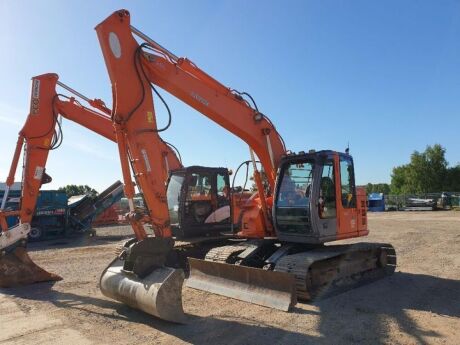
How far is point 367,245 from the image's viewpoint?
8.83 meters

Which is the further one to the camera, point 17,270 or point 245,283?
point 17,270

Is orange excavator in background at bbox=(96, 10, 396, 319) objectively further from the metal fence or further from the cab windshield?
the metal fence

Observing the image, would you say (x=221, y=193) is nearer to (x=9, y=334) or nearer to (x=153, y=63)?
(x=153, y=63)

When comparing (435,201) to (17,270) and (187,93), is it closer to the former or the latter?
(187,93)

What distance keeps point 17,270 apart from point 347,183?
6.85 m

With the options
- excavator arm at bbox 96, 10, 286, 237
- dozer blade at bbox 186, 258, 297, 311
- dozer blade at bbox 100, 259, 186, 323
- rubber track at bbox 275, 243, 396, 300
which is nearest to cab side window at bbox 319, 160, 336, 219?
rubber track at bbox 275, 243, 396, 300

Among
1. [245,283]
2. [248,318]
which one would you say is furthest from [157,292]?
[245,283]

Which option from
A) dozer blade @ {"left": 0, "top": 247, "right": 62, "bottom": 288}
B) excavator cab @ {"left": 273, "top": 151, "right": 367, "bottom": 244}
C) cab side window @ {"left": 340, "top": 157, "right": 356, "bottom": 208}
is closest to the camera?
excavator cab @ {"left": 273, "top": 151, "right": 367, "bottom": 244}

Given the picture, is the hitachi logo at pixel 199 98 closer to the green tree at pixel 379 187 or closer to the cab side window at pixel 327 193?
the cab side window at pixel 327 193

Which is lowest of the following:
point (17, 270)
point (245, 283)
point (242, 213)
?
point (245, 283)

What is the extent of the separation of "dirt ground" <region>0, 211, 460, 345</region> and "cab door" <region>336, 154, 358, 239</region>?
1.11m

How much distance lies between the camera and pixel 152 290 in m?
5.89

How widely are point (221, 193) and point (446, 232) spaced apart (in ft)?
34.4

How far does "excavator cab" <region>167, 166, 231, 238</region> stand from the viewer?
393 inches
